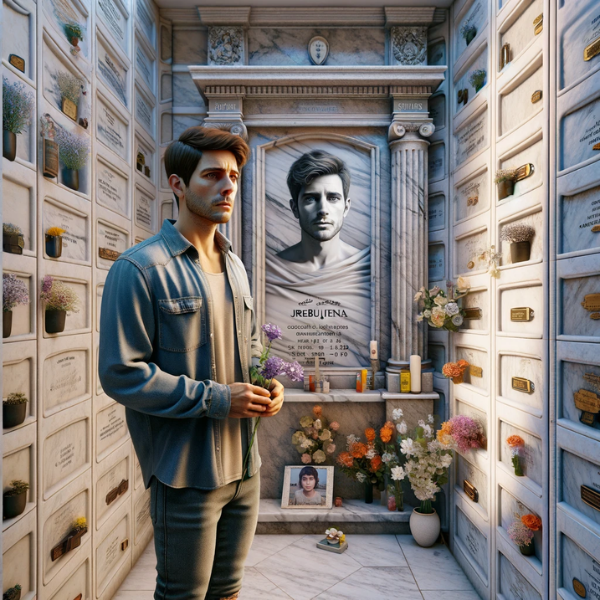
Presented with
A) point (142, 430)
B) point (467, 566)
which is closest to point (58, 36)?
point (142, 430)

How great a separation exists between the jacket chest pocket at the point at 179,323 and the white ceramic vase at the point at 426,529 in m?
2.48

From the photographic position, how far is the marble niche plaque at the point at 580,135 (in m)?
1.71

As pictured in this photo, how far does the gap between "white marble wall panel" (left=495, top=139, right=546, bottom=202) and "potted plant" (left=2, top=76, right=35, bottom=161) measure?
2.18m

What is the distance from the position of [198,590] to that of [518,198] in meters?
2.24

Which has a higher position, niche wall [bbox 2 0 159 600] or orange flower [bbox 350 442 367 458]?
niche wall [bbox 2 0 159 600]

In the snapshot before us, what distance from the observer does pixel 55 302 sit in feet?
6.06

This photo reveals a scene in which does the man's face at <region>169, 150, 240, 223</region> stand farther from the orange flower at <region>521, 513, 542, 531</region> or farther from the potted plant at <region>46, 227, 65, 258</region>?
the orange flower at <region>521, 513, 542, 531</region>

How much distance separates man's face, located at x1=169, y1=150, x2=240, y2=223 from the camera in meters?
1.28

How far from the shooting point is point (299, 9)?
3.35 meters

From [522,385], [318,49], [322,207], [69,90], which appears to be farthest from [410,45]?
[522,385]

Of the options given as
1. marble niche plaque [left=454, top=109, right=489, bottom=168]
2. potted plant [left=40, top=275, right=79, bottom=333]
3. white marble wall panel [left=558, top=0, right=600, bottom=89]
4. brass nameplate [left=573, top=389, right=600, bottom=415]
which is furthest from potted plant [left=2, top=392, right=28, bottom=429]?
marble niche plaque [left=454, top=109, right=489, bottom=168]

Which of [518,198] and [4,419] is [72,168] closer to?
[4,419]

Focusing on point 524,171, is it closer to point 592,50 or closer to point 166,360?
point 592,50

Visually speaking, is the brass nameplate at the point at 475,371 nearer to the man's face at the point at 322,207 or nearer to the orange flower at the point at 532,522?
the orange flower at the point at 532,522
